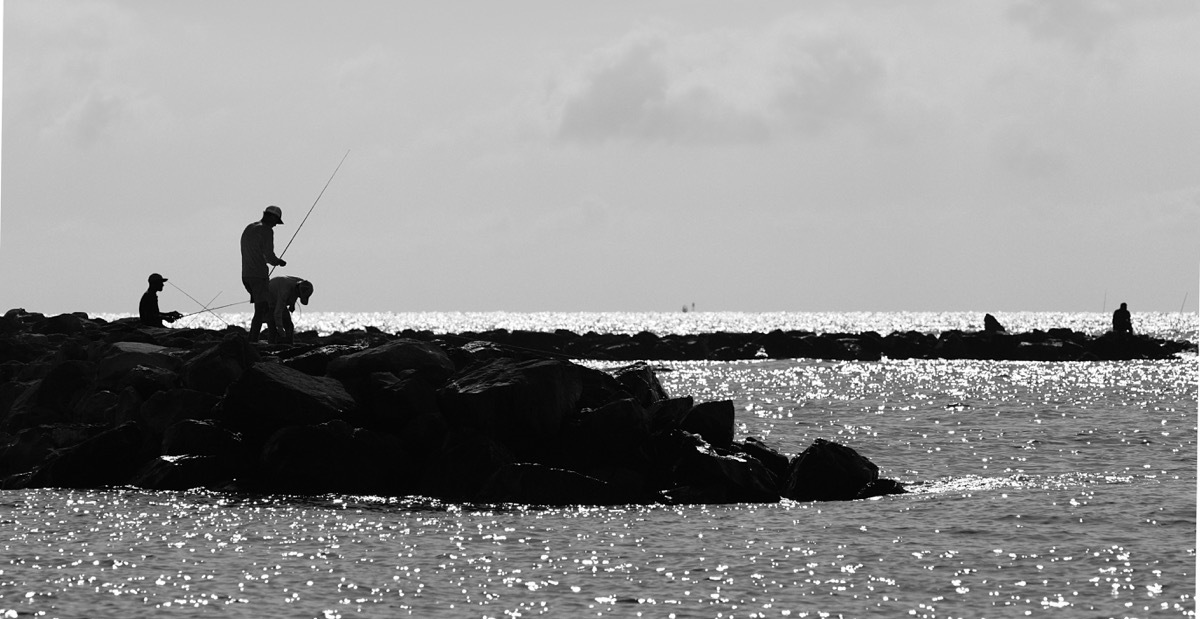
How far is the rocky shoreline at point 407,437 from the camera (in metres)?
18.5

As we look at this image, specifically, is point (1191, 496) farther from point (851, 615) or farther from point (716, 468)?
point (851, 615)

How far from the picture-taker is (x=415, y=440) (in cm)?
1917

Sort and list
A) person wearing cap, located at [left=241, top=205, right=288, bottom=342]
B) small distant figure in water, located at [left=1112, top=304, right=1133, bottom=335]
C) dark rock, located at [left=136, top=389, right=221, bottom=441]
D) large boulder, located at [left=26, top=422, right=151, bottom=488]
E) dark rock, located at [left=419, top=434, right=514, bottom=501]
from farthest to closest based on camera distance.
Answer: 1. small distant figure in water, located at [left=1112, top=304, right=1133, bottom=335]
2. person wearing cap, located at [left=241, top=205, right=288, bottom=342]
3. dark rock, located at [left=136, top=389, right=221, bottom=441]
4. large boulder, located at [left=26, top=422, right=151, bottom=488]
5. dark rock, located at [left=419, top=434, right=514, bottom=501]

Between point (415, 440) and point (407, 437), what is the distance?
124mm

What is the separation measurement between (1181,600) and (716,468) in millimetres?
7095

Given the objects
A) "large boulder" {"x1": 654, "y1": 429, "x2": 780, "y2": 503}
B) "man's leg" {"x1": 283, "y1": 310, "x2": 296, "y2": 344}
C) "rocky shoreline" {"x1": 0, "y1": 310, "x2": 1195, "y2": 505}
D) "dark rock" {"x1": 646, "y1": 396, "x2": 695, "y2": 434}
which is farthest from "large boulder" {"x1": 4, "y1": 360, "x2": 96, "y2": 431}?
"large boulder" {"x1": 654, "y1": 429, "x2": 780, "y2": 503}

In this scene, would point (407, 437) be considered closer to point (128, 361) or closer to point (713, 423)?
point (713, 423)

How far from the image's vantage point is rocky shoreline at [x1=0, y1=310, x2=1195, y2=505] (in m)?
18.5

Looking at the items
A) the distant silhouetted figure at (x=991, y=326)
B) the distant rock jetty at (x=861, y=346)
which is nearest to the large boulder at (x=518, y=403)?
the distant rock jetty at (x=861, y=346)

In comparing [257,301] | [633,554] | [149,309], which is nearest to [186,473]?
[257,301]

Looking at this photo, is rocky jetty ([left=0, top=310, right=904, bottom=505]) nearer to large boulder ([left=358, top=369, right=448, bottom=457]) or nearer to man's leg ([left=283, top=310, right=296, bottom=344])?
large boulder ([left=358, top=369, right=448, bottom=457])

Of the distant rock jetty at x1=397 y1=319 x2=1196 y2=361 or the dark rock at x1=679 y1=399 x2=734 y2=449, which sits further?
the distant rock jetty at x1=397 y1=319 x2=1196 y2=361

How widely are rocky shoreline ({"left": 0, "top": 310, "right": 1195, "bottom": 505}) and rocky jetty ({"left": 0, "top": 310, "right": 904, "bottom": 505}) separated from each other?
2 cm

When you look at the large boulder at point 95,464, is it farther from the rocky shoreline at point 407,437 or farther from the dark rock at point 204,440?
the dark rock at point 204,440
